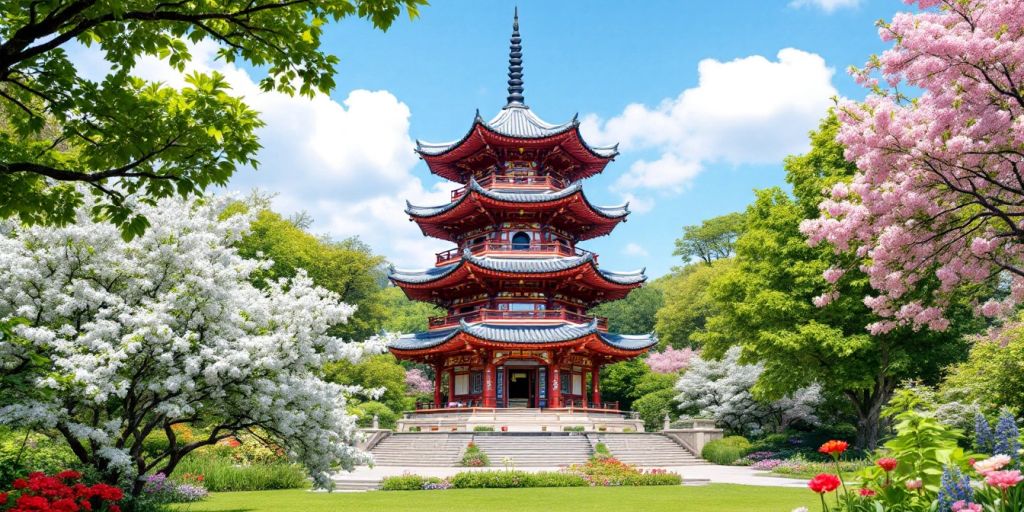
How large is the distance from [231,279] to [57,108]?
644 centimetres

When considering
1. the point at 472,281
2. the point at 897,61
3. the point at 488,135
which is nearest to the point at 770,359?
the point at 472,281

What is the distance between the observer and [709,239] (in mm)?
78188

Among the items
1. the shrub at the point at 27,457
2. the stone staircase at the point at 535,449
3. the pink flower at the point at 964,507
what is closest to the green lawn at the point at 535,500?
the shrub at the point at 27,457

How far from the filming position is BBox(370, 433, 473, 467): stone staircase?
98.3ft

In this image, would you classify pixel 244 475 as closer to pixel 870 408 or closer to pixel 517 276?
pixel 517 276

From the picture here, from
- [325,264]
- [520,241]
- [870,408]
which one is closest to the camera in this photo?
[870,408]

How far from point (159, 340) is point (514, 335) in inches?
915

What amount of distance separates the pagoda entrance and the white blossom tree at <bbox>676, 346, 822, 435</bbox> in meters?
8.38

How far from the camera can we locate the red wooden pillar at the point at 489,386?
34.8 metres

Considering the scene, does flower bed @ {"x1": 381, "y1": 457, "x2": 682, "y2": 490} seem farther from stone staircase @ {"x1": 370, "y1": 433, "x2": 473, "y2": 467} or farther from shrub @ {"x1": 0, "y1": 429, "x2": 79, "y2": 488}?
shrub @ {"x1": 0, "y1": 429, "x2": 79, "y2": 488}

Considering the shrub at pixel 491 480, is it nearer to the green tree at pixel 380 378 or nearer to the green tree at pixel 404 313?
the green tree at pixel 380 378

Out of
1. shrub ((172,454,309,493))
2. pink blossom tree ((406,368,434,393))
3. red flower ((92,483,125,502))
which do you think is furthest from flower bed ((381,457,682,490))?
pink blossom tree ((406,368,434,393))

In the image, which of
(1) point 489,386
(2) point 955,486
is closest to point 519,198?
(1) point 489,386

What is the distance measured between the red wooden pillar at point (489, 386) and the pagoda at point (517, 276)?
6 cm
